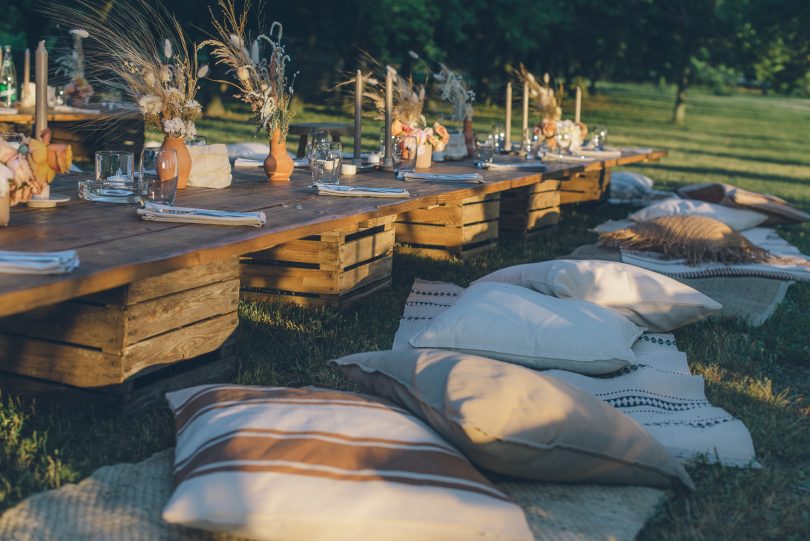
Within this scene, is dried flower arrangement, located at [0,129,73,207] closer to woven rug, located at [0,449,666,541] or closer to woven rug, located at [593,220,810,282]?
woven rug, located at [0,449,666,541]

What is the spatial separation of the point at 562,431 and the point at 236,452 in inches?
34.6

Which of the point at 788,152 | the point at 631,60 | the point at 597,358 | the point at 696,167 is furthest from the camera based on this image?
the point at 631,60

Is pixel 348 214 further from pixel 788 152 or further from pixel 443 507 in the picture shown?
pixel 788 152

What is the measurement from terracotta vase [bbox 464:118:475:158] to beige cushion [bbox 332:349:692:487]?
4.50m

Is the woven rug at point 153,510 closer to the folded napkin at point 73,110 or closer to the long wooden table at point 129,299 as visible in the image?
the long wooden table at point 129,299

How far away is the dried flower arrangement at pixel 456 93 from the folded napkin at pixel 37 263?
459cm

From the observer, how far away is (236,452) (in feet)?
8.11

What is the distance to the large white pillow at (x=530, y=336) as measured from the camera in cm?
383

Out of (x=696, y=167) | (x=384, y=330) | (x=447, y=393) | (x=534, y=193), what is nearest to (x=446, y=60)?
(x=696, y=167)

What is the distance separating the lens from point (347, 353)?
4.09 meters

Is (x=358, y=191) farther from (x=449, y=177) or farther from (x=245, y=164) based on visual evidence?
(x=245, y=164)

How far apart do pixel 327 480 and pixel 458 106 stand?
Result: 201 inches

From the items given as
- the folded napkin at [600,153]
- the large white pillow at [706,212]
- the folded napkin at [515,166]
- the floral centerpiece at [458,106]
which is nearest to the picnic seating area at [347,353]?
the folded napkin at [515,166]

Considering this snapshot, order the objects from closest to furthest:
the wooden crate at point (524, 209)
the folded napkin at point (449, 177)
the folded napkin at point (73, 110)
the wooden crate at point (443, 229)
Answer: the folded napkin at point (449, 177) < the wooden crate at point (443, 229) < the wooden crate at point (524, 209) < the folded napkin at point (73, 110)
